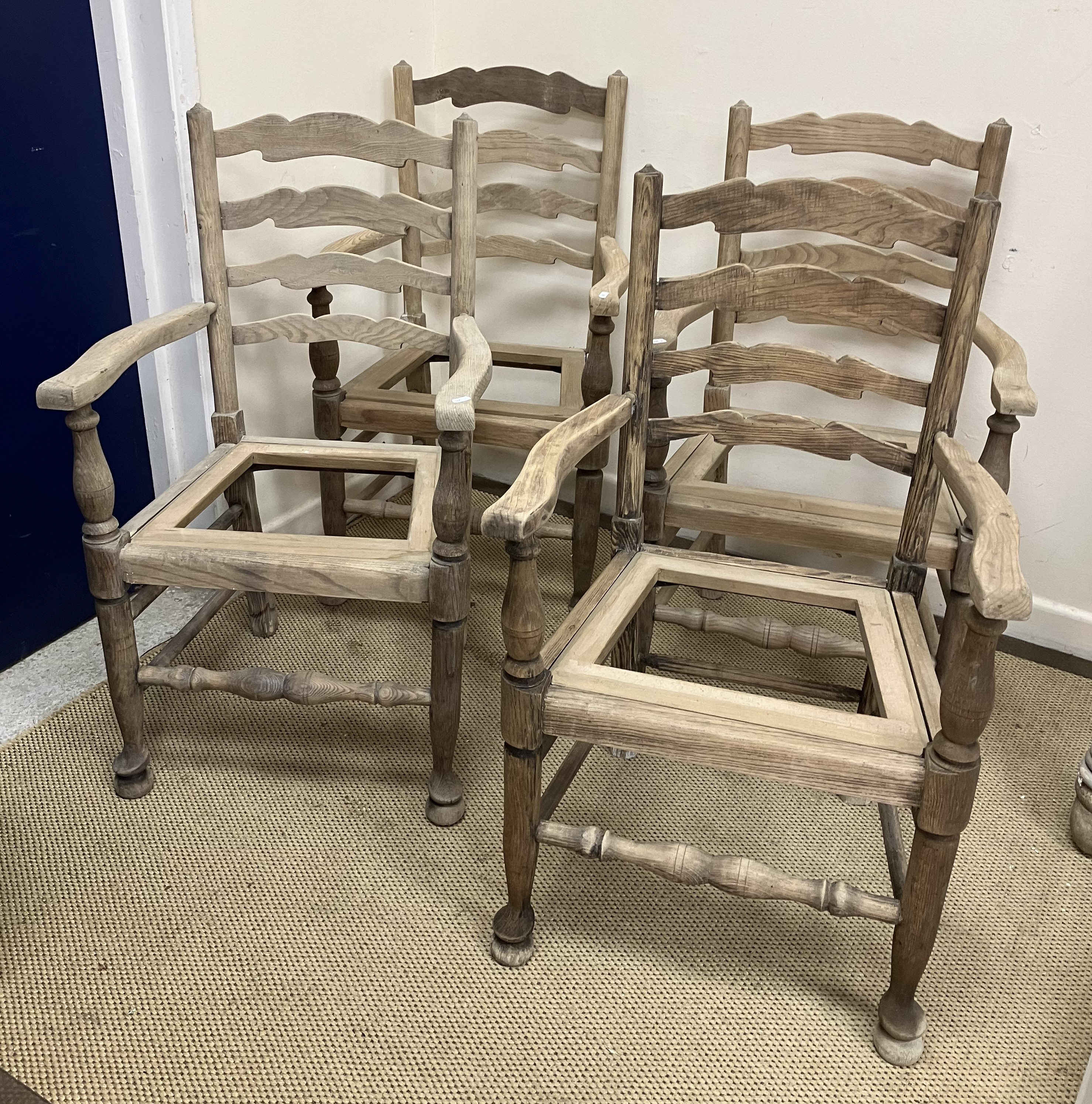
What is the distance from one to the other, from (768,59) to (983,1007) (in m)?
1.73

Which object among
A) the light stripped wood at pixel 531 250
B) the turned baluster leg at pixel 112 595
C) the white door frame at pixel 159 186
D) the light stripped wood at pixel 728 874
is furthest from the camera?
the light stripped wood at pixel 531 250

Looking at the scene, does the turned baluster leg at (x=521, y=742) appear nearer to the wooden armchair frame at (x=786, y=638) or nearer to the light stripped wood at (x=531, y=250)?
the wooden armchair frame at (x=786, y=638)

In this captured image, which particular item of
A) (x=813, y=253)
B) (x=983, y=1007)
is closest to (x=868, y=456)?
(x=813, y=253)

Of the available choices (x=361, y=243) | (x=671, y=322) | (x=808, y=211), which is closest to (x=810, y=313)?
(x=808, y=211)

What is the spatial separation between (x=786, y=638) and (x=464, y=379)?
2.12 feet

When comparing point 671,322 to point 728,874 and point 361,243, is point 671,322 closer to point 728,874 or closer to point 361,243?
point 361,243

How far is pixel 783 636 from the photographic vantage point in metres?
1.64

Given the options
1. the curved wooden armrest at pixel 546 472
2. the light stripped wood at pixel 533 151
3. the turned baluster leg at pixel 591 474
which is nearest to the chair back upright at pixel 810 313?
the curved wooden armrest at pixel 546 472

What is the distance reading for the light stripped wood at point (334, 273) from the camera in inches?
68.5

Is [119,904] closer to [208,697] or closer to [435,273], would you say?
[208,697]

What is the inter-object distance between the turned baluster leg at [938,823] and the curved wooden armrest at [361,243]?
52.0 inches

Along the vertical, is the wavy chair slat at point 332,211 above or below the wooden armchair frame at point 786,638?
above

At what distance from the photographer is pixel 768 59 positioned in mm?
2059

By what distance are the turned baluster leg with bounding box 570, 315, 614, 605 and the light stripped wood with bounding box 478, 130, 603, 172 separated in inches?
17.1
